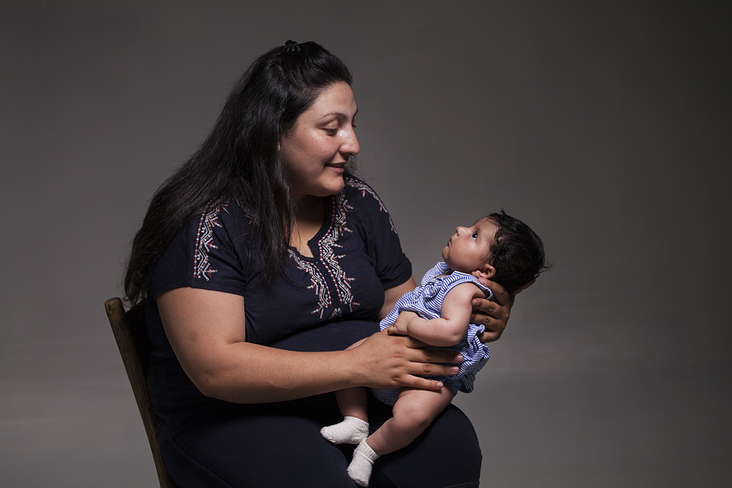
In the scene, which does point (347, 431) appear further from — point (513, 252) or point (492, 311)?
point (513, 252)

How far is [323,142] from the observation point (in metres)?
2.21

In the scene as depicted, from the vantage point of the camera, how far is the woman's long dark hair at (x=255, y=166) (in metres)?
2.18

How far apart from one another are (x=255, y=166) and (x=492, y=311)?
2.54 feet

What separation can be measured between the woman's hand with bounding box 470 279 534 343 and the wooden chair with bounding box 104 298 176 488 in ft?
3.13

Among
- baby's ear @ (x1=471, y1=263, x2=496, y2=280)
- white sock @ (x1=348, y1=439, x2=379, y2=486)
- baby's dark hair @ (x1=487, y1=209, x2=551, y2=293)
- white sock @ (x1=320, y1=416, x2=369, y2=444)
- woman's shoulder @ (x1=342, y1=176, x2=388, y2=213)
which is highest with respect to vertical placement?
woman's shoulder @ (x1=342, y1=176, x2=388, y2=213)

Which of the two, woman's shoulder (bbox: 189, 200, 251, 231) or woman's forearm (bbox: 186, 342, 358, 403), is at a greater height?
woman's shoulder (bbox: 189, 200, 251, 231)

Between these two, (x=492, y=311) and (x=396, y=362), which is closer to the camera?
(x=396, y=362)

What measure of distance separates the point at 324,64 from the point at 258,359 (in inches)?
33.2

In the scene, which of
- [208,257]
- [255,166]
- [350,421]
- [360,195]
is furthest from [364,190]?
[350,421]

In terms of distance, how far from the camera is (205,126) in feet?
12.3

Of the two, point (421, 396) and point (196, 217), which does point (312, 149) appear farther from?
point (421, 396)

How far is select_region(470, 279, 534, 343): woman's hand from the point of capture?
86.8 inches

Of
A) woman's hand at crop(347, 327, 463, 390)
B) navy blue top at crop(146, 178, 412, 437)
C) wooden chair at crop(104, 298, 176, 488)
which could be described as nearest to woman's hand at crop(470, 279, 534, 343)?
woman's hand at crop(347, 327, 463, 390)

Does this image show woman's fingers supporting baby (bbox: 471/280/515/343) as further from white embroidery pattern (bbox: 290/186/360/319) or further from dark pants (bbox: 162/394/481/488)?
white embroidery pattern (bbox: 290/186/360/319)
